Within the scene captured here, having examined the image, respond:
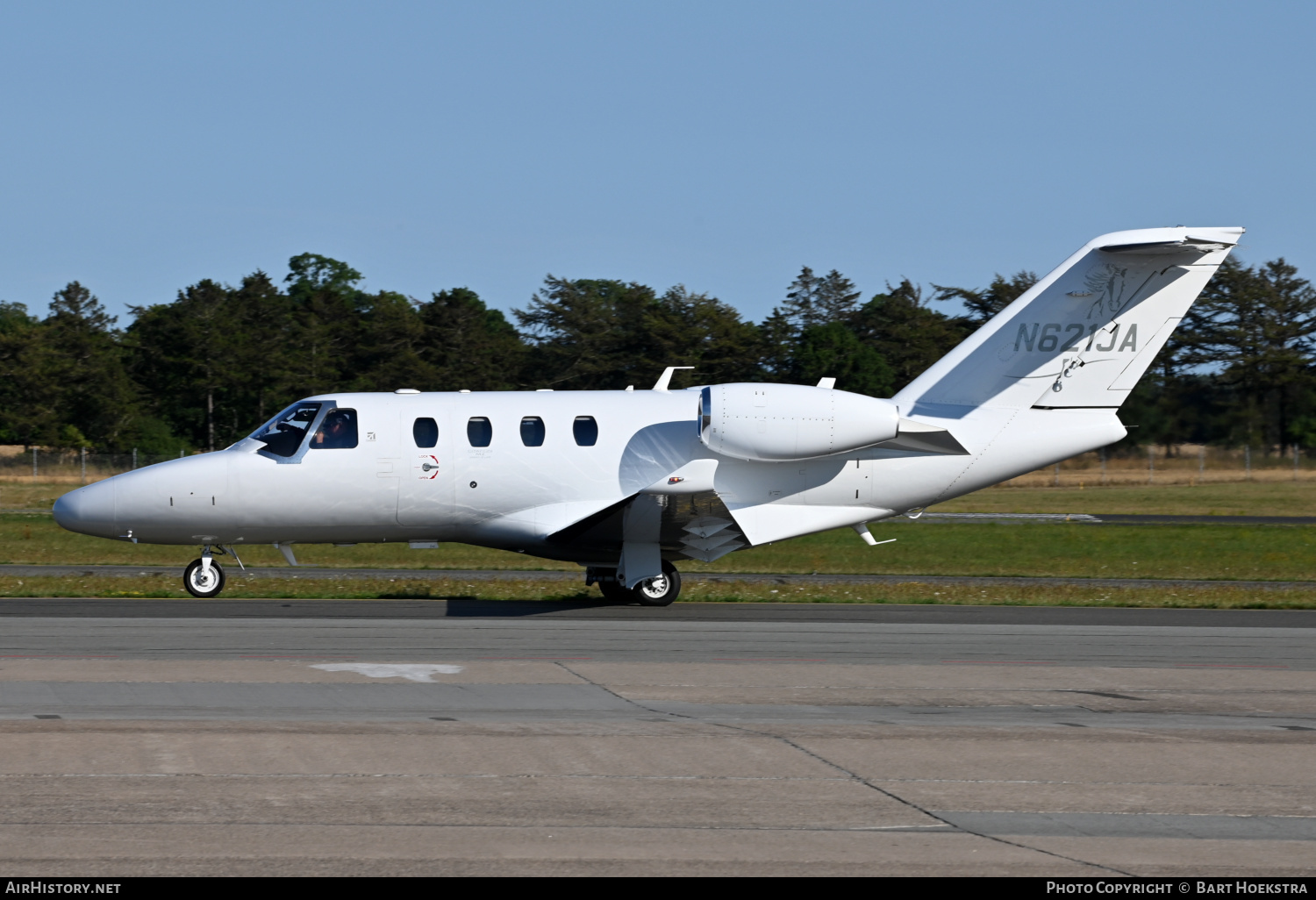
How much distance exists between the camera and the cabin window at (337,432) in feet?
Result: 59.2

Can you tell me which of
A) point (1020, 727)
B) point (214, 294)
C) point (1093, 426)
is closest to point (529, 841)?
point (1020, 727)

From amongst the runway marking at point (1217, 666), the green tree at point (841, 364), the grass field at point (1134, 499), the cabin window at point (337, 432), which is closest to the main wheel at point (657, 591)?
the cabin window at point (337, 432)

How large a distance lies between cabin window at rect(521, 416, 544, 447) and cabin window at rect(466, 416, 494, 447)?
439 mm

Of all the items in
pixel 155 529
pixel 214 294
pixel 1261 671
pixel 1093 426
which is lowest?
pixel 1261 671

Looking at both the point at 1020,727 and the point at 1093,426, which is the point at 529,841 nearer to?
the point at 1020,727

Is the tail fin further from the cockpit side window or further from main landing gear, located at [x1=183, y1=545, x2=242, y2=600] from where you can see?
main landing gear, located at [x1=183, y1=545, x2=242, y2=600]

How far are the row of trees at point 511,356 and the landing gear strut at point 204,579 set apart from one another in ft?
106

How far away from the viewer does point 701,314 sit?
2206 inches

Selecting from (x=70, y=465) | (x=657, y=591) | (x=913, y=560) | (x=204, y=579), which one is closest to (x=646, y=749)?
(x=657, y=591)

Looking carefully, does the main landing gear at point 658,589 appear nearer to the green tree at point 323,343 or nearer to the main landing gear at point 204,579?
the main landing gear at point 204,579

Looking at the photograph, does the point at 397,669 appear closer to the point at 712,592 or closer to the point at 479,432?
the point at 479,432

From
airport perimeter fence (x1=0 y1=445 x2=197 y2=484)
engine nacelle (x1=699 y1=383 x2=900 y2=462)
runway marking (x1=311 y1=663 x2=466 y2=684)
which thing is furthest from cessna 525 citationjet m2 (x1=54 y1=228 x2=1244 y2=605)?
airport perimeter fence (x1=0 y1=445 x2=197 y2=484)

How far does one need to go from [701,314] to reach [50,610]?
41201mm

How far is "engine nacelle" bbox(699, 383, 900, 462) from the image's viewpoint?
17281mm
